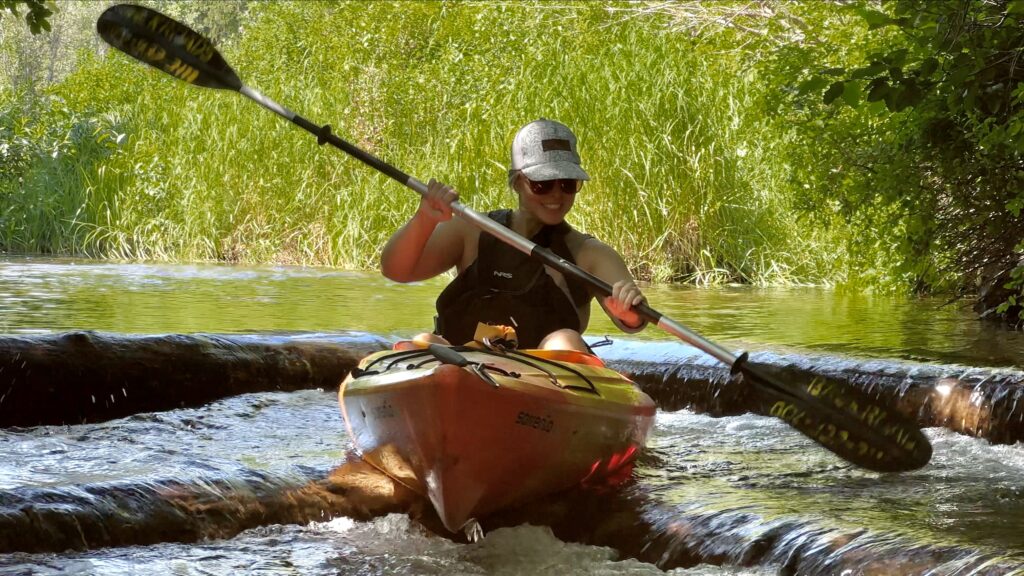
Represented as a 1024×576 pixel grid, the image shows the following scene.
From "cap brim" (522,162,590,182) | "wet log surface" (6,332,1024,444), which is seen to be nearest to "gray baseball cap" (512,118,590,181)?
"cap brim" (522,162,590,182)

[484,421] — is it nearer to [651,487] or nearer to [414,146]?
[651,487]

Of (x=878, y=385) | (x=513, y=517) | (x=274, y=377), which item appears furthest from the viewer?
(x=274, y=377)

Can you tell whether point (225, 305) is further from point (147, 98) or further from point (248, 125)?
point (147, 98)

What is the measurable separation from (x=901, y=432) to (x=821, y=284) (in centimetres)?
543

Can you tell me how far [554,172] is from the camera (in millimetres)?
3082

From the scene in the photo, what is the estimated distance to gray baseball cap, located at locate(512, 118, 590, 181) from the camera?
3088 mm

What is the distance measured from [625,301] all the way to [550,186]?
1.21 feet

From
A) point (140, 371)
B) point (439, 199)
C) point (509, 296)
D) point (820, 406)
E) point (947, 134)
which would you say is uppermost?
point (947, 134)

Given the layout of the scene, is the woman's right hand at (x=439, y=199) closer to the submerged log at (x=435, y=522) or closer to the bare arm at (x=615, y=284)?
the bare arm at (x=615, y=284)

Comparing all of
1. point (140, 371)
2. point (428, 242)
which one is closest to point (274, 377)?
point (140, 371)

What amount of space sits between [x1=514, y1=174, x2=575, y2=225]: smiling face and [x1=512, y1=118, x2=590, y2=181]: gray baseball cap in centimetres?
6

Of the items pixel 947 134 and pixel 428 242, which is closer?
pixel 428 242

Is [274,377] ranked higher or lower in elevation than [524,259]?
lower

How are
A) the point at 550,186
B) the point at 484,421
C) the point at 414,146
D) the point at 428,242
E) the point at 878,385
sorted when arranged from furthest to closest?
the point at 414,146
the point at 878,385
the point at 428,242
the point at 550,186
the point at 484,421
